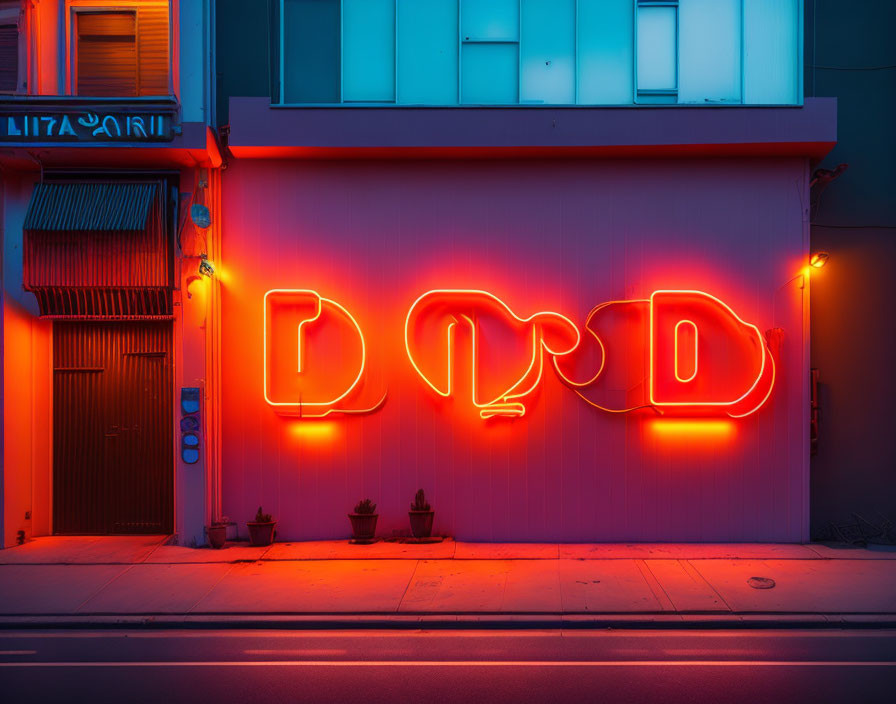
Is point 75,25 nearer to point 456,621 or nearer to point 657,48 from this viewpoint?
point 657,48

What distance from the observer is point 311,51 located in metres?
11.0

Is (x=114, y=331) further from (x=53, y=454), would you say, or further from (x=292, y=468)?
(x=292, y=468)

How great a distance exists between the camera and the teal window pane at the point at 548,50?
10797 mm

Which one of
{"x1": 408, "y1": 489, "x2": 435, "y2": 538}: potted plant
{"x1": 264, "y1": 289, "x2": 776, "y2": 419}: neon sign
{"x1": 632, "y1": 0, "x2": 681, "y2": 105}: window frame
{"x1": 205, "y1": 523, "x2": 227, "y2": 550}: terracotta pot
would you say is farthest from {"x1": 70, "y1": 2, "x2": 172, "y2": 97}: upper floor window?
{"x1": 408, "y1": 489, "x2": 435, "y2": 538}: potted plant

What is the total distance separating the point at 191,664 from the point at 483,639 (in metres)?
2.85

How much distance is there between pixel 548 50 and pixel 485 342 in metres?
4.53

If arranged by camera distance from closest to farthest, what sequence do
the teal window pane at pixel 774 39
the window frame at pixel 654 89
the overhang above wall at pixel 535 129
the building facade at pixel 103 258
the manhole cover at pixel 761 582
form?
1. the manhole cover at pixel 761 582
2. the overhang above wall at pixel 535 129
3. the building facade at pixel 103 258
4. the teal window pane at pixel 774 39
5. the window frame at pixel 654 89

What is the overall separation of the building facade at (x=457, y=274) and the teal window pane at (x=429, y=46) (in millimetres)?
34

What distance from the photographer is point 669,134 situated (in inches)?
402

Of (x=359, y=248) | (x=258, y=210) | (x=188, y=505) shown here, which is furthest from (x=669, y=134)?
(x=188, y=505)

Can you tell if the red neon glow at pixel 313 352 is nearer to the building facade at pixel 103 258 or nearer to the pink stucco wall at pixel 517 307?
the pink stucco wall at pixel 517 307

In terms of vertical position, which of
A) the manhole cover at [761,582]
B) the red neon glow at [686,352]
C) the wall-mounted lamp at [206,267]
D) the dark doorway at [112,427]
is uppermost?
the wall-mounted lamp at [206,267]

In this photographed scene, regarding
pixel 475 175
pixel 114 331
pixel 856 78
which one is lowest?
pixel 114 331

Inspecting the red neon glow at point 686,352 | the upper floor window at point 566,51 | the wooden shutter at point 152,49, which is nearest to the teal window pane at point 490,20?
the upper floor window at point 566,51
